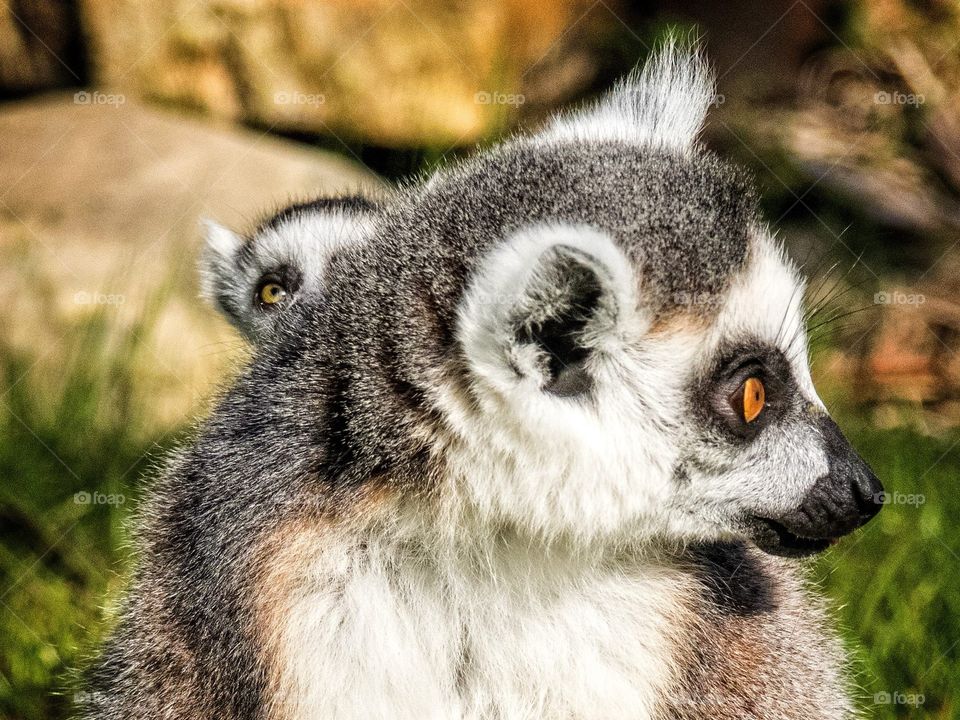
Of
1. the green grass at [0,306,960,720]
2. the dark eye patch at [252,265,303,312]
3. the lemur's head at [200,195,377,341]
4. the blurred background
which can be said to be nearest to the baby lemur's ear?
the lemur's head at [200,195,377,341]

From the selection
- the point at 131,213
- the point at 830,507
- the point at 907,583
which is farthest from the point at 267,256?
the point at 131,213

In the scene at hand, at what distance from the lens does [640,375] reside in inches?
98.2

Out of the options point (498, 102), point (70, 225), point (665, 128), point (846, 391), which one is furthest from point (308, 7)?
point (665, 128)

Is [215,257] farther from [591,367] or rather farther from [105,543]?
[591,367]

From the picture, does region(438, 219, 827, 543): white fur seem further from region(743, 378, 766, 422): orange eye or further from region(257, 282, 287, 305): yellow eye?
region(257, 282, 287, 305): yellow eye

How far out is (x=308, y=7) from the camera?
8.52m

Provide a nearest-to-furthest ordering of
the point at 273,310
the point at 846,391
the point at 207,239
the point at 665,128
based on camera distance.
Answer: the point at 665,128 < the point at 273,310 < the point at 207,239 < the point at 846,391

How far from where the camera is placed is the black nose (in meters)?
2.62

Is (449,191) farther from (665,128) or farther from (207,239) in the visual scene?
(207,239)

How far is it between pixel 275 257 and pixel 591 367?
206 cm

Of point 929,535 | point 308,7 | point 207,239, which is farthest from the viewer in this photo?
point 308,7

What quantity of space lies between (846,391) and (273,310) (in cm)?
462

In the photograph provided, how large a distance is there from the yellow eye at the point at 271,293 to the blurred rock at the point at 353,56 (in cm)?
460

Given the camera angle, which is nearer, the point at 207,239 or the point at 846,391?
the point at 207,239
